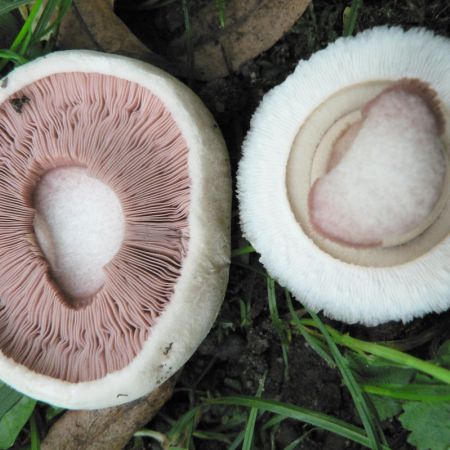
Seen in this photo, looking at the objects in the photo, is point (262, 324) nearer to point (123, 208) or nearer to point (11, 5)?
point (123, 208)

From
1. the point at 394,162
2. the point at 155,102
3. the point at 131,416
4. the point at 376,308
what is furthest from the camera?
the point at 131,416

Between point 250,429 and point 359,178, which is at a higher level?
point 359,178

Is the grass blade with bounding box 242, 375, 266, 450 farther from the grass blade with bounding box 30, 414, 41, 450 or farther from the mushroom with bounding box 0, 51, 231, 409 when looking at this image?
the grass blade with bounding box 30, 414, 41, 450

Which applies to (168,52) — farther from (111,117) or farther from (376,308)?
(376,308)

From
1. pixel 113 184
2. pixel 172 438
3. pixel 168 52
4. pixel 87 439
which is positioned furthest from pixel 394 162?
pixel 87 439

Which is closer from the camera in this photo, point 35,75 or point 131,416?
point 35,75

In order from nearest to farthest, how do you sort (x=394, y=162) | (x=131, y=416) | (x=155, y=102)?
(x=394, y=162) < (x=155, y=102) < (x=131, y=416)

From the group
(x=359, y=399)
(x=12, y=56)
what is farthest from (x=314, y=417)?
(x=12, y=56)
